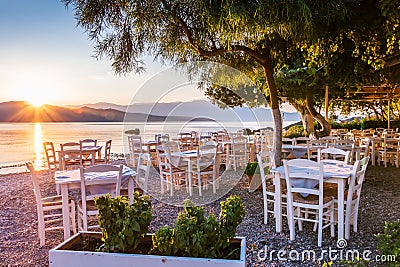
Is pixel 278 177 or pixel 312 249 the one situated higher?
pixel 278 177

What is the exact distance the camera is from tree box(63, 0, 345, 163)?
380cm

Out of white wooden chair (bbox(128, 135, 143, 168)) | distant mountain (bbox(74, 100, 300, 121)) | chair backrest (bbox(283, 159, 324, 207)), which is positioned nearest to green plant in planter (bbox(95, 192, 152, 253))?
chair backrest (bbox(283, 159, 324, 207))

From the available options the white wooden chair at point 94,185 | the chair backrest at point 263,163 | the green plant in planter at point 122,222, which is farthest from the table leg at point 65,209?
the chair backrest at point 263,163

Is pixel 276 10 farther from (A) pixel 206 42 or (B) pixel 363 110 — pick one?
(B) pixel 363 110

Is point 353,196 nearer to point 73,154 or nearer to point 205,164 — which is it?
point 205,164

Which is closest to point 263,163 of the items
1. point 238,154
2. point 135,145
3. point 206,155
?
point 206,155

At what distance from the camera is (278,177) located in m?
3.77

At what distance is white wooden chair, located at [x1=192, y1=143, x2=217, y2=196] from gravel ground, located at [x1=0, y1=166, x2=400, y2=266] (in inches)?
22.0

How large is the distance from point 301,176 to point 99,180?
209 centimetres

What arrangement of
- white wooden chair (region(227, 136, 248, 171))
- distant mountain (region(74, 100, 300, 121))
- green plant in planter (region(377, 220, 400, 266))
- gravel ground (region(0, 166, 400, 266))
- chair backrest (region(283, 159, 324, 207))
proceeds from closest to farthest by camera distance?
green plant in planter (region(377, 220, 400, 266)) → gravel ground (region(0, 166, 400, 266)) → chair backrest (region(283, 159, 324, 207)) → distant mountain (region(74, 100, 300, 121)) → white wooden chair (region(227, 136, 248, 171))

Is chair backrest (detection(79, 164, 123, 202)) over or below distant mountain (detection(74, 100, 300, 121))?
below

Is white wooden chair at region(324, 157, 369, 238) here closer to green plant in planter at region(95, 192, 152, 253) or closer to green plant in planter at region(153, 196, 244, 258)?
green plant in planter at region(153, 196, 244, 258)

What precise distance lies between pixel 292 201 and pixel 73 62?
7.45 metres

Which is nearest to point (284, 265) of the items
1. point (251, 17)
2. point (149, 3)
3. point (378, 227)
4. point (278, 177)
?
point (278, 177)
